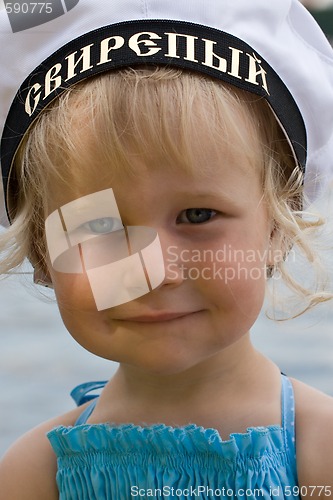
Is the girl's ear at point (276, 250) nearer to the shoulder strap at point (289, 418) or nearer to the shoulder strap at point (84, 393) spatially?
the shoulder strap at point (289, 418)

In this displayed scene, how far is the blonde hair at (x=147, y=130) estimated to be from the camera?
1153mm

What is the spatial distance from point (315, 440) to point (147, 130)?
50 centimetres

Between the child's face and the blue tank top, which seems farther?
the blue tank top

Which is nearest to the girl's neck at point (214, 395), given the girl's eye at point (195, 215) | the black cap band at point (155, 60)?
the girl's eye at point (195, 215)

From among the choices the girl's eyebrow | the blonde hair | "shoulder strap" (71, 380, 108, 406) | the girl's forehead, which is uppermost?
the blonde hair

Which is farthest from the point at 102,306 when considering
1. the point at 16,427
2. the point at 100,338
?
the point at 16,427

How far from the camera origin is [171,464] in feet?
4.23

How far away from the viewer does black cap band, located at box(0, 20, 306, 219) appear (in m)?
1.20

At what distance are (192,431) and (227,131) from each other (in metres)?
0.43

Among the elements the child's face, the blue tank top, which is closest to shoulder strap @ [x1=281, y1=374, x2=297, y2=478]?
the blue tank top

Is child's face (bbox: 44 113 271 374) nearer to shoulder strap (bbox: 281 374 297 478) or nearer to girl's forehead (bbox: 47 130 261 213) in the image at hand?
girl's forehead (bbox: 47 130 261 213)

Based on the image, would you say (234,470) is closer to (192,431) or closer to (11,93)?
(192,431)

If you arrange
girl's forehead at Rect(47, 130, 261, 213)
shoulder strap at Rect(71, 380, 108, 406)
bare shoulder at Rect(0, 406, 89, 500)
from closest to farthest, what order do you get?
girl's forehead at Rect(47, 130, 261, 213), bare shoulder at Rect(0, 406, 89, 500), shoulder strap at Rect(71, 380, 108, 406)

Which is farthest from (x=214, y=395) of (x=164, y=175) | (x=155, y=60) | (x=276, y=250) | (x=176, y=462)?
(x=155, y=60)
